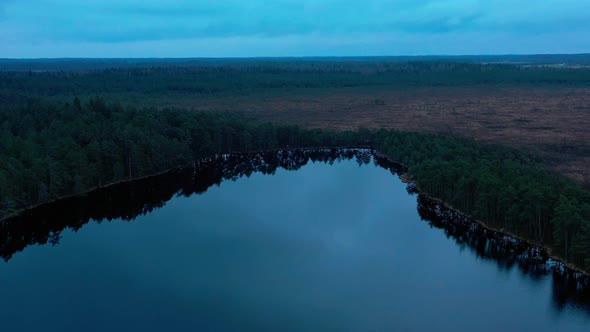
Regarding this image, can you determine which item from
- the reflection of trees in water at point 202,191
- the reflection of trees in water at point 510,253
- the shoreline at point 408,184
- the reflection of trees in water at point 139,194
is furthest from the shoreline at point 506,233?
the reflection of trees in water at point 139,194

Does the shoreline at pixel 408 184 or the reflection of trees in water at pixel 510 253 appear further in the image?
the shoreline at pixel 408 184

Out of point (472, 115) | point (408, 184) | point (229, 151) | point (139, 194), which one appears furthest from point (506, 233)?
point (472, 115)

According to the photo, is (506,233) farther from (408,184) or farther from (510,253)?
(408,184)

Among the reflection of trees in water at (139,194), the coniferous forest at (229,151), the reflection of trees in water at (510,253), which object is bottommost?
the reflection of trees in water at (510,253)

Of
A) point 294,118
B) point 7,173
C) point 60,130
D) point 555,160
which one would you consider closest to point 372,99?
point 294,118

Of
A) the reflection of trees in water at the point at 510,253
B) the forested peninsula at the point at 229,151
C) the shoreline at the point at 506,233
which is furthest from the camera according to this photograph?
the forested peninsula at the point at 229,151

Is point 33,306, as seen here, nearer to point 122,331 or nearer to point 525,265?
point 122,331

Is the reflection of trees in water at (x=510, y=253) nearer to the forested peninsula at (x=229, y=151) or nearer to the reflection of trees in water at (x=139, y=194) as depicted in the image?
the forested peninsula at (x=229, y=151)
